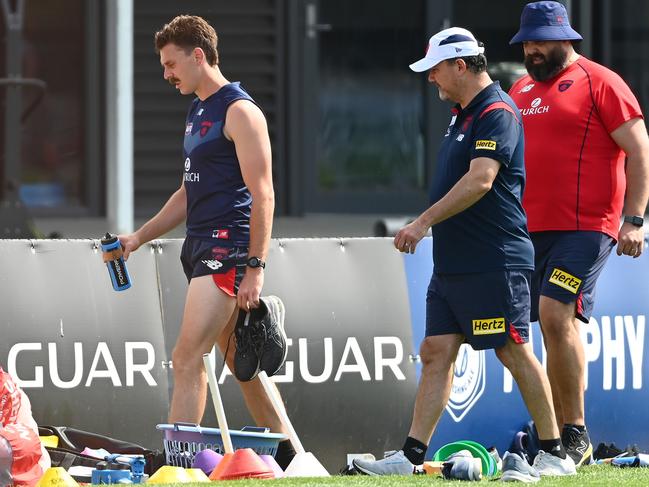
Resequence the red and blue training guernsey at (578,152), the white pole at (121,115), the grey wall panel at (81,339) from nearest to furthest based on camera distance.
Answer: the red and blue training guernsey at (578,152) < the grey wall panel at (81,339) < the white pole at (121,115)

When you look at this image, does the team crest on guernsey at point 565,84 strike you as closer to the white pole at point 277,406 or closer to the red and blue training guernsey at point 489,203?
the red and blue training guernsey at point 489,203

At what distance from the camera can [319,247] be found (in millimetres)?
8195

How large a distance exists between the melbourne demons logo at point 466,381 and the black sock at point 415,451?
1.26 m

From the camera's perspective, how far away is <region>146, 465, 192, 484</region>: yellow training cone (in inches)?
256

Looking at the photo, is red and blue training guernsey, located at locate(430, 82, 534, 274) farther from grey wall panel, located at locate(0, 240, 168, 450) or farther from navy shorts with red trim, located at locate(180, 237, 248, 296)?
grey wall panel, located at locate(0, 240, 168, 450)

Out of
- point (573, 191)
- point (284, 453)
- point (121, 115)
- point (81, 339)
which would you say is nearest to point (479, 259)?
point (573, 191)

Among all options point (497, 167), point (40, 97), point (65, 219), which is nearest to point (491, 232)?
point (497, 167)

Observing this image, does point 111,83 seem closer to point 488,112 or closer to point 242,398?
point 242,398

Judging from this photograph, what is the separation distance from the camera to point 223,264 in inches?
266

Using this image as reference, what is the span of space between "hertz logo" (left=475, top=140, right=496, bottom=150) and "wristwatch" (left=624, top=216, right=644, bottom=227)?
0.97m

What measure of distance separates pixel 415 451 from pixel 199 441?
0.89m

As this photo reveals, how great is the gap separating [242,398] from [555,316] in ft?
5.27

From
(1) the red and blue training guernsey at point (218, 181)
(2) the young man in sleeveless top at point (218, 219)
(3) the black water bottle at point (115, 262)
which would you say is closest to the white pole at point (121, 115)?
(3) the black water bottle at point (115, 262)

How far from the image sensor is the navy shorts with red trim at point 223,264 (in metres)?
6.75
